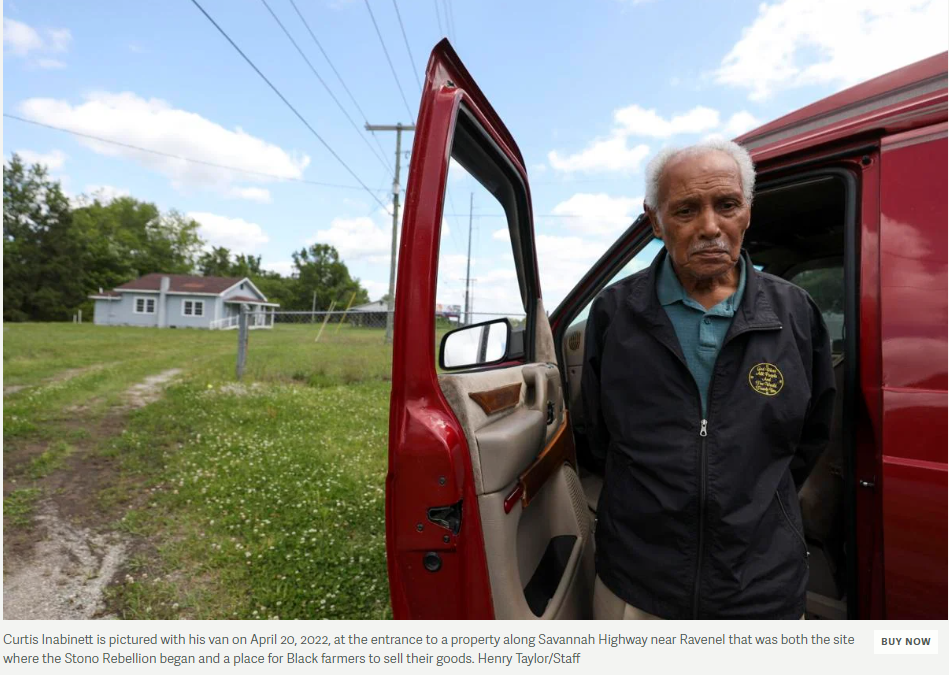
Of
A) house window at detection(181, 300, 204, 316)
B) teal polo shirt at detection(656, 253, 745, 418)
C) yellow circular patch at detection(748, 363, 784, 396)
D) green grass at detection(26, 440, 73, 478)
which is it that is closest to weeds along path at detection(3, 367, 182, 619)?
green grass at detection(26, 440, 73, 478)

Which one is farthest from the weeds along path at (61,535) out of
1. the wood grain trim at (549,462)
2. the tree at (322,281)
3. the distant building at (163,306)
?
the tree at (322,281)

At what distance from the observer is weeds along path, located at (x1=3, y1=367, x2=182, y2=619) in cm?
293

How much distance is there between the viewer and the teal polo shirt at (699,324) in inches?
56.1

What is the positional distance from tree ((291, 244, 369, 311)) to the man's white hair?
74.2 m

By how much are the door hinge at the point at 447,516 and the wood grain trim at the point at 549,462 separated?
1.04 feet

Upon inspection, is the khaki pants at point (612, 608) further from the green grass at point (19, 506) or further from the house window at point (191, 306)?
the house window at point (191, 306)

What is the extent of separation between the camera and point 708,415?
1360 mm

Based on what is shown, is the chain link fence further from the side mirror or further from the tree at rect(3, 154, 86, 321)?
the tree at rect(3, 154, 86, 321)

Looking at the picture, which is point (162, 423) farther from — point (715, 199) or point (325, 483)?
point (715, 199)

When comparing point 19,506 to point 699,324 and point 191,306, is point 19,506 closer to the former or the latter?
point 699,324

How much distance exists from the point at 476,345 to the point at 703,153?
1.10 metres

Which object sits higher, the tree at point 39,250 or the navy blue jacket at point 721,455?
the tree at point 39,250

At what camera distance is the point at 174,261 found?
230 feet

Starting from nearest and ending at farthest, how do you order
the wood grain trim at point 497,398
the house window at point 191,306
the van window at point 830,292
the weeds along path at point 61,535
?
1. the wood grain trim at point 497,398
2. the weeds along path at point 61,535
3. the van window at point 830,292
4. the house window at point 191,306
